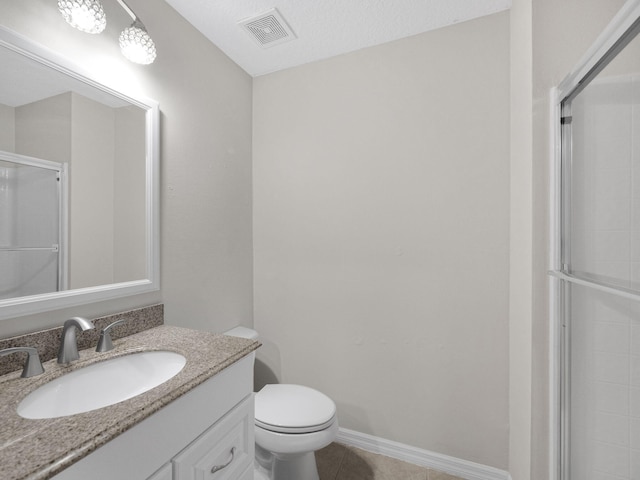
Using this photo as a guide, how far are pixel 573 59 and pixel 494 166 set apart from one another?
0.50m

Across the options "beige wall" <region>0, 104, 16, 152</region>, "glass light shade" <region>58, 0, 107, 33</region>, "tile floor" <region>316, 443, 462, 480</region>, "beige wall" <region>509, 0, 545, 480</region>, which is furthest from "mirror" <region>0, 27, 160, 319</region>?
"beige wall" <region>509, 0, 545, 480</region>

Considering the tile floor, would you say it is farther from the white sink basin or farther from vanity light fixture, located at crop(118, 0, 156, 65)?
vanity light fixture, located at crop(118, 0, 156, 65)

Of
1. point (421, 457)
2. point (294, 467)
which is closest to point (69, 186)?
point (294, 467)

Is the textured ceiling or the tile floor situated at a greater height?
the textured ceiling

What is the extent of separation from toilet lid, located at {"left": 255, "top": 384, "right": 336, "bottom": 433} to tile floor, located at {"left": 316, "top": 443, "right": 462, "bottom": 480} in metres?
0.47

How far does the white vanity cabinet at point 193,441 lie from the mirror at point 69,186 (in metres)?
0.61

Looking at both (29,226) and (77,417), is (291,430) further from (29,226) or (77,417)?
(29,226)

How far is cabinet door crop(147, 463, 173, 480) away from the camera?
724 millimetres

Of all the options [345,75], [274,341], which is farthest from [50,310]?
[345,75]

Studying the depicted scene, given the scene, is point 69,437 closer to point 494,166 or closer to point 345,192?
point 345,192

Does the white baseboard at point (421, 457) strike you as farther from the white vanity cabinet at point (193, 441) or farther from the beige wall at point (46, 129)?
the beige wall at point (46, 129)

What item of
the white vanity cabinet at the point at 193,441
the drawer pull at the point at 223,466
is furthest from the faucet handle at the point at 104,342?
the drawer pull at the point at 223,466

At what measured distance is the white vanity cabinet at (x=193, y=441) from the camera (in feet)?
2.08

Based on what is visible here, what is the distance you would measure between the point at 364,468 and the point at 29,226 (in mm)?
1912
